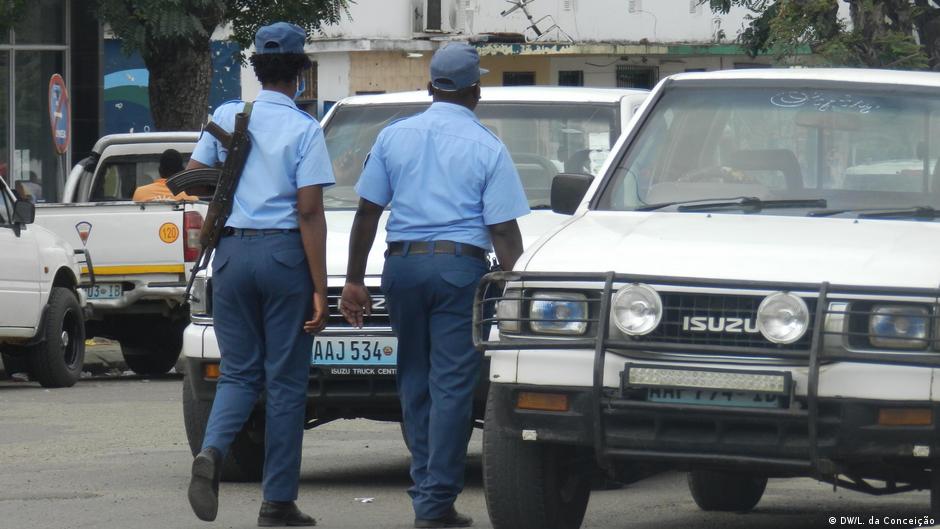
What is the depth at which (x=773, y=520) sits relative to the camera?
758 cm

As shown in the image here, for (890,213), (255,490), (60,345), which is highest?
(890,213)

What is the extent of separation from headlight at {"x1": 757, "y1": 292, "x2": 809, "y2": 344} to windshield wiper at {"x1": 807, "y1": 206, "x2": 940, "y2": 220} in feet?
3.34

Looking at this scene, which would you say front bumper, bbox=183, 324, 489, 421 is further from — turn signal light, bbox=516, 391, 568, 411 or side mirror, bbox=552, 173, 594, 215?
turn signal light, bbox=516, 391, 568, 411

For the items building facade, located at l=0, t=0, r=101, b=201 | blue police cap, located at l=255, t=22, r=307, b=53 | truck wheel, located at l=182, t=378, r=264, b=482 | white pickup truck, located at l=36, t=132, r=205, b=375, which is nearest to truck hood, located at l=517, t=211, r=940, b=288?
blue police cap, located at l=255, t=22, r=307, b=53

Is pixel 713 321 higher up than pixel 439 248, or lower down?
lower down

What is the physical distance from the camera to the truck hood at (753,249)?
5.70 meters

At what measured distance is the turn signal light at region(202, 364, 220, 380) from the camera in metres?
8.13

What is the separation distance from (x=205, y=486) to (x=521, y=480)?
126 centimetres

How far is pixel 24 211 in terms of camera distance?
46.3 feet

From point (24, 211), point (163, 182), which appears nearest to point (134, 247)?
point (163, 182)

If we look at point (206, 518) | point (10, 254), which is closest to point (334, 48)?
point (10, 254)

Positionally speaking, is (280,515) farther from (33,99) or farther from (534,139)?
(33,99)

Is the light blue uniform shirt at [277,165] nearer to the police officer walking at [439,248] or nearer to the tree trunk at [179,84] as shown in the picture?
the police officer walking at [439,248]

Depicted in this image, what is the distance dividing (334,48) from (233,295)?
3160 centimetres
